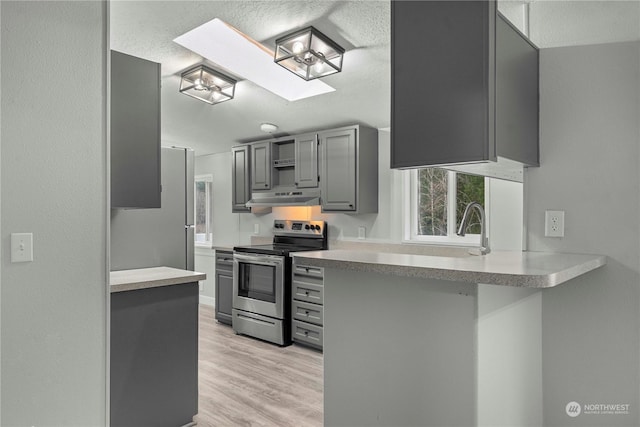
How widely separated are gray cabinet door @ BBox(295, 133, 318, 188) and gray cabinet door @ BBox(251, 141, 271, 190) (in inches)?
18.9

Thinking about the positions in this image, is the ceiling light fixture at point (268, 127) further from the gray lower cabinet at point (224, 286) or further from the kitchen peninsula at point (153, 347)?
the kitchen peninsula at point (153, 347)

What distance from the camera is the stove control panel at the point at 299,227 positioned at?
481 cm

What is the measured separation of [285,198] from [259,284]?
977 mm

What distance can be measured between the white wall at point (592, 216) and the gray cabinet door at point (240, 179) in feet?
12.5

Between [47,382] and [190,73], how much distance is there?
2.71 metres

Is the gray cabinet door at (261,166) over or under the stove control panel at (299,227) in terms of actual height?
over

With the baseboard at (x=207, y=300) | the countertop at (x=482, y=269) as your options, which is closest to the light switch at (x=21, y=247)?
the countertop at (x=482, y=269)

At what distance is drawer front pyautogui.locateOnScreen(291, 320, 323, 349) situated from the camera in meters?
4.03

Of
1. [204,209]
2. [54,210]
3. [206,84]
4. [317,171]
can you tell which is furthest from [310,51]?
[204,209]

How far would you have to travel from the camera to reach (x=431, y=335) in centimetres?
155

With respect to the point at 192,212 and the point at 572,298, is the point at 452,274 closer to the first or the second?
the point at 572,298

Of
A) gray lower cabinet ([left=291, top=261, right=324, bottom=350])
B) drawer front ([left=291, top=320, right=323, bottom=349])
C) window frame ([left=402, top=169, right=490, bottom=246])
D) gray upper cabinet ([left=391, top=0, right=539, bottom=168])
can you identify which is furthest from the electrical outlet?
drawer front ([left=291, top=320, right=323, bottom=349])

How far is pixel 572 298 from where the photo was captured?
6.14ft

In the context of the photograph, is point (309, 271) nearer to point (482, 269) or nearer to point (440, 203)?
point (440, 203)
